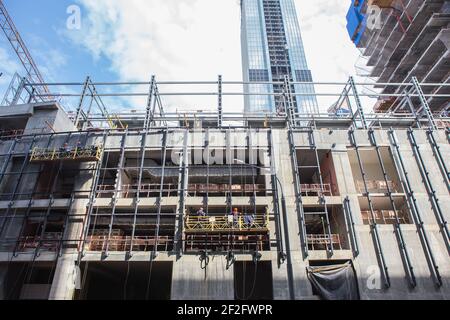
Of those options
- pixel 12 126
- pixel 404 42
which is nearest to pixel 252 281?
pixel 12 126

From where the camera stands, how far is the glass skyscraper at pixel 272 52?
107981 millimetres

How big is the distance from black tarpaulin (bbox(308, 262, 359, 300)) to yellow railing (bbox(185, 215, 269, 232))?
4.54 meters

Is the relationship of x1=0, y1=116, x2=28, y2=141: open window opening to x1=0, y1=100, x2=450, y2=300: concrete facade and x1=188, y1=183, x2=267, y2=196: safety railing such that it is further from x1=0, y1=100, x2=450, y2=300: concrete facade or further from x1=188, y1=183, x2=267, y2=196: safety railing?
x1=188, y1=183, x2=267, y2=196: safety railing

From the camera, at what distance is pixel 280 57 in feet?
374

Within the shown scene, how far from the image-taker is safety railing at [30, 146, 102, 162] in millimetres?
23344

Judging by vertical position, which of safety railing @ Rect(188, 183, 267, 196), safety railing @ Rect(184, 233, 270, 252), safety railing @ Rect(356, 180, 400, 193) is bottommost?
safety railing @ Rect(184, 233, 270, 252)

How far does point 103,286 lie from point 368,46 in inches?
2169

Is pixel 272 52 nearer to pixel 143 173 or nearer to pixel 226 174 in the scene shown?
pixel 226 174

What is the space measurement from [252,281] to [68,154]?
18419mm

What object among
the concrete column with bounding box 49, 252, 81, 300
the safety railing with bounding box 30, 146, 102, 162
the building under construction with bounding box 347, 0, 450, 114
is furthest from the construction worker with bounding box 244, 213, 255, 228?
the building under construction with bounding box 347, 0, 450, 114

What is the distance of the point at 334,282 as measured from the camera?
63.2ft

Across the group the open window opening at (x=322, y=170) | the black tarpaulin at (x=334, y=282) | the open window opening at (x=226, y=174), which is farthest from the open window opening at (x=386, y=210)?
the open window opening at (x=226, y=174)
